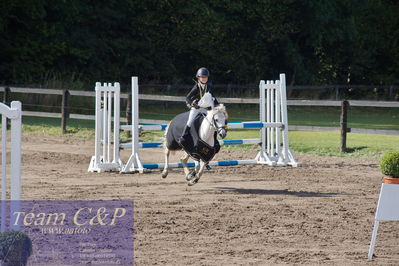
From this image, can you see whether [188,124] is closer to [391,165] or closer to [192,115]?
[192,115]

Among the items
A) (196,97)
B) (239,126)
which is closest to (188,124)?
(196,97)

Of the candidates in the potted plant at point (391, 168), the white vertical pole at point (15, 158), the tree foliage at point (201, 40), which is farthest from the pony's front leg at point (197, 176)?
the tree foliage at point (201, 40)

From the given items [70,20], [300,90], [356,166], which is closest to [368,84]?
[300,90]

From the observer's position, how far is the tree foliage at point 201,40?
36.3m

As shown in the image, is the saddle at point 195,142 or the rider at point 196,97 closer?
the saddle at point 195,142

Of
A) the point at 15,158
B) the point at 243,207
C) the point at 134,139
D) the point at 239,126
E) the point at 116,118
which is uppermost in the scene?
the point at 116,118

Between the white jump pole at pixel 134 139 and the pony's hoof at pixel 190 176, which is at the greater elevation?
the white jump pole at pixel 134 139

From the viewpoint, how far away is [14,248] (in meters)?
6.63

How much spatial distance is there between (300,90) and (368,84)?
7.28 metres

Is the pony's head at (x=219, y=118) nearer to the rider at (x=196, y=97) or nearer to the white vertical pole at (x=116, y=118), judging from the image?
the rider at (x=196, y=97)

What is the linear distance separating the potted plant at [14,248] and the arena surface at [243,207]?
1292mm

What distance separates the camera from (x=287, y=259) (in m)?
7.92

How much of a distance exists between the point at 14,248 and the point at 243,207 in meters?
5.21

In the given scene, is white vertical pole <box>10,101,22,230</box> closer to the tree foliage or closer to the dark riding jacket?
the dark riding jacket
